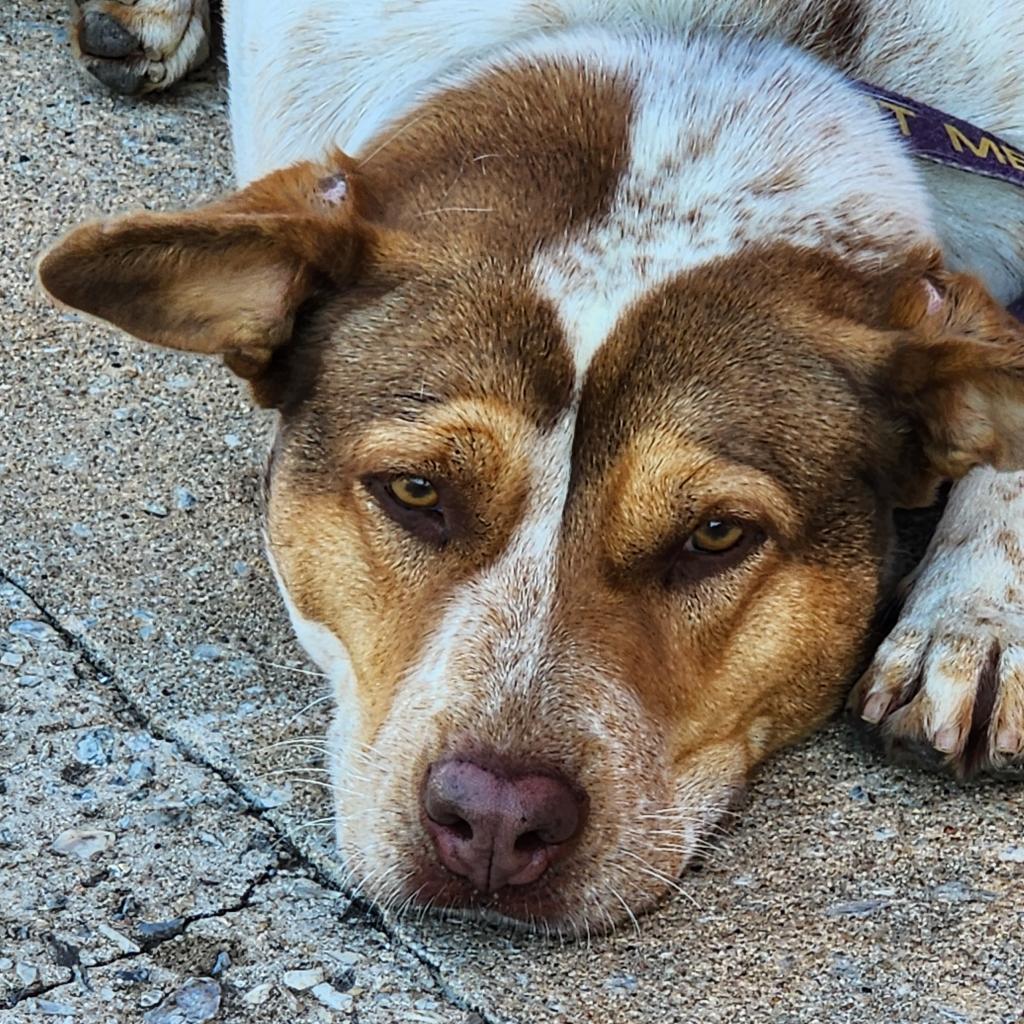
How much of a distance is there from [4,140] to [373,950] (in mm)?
3156

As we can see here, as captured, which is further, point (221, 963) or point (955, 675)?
point (955, 675)

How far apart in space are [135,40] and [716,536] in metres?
3.11

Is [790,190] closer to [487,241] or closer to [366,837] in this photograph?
[487,241]

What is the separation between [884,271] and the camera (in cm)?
→ 353

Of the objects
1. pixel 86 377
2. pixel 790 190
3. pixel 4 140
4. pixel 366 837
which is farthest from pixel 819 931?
pixel 4 140

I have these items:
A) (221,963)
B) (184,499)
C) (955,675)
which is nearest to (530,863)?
(221,963)

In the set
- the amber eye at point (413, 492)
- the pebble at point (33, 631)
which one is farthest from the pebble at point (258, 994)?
the pebble at point (33, 631)

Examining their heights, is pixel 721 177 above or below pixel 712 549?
above

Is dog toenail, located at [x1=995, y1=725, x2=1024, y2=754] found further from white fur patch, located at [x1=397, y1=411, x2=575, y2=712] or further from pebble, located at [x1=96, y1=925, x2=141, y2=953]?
pebble, located at [x1=96, y1=925, x2=141, y2=953]

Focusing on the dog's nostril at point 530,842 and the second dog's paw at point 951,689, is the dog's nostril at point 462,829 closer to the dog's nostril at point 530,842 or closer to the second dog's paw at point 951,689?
the dog's nostril at point 530,842

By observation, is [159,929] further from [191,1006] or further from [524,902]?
[524,902]

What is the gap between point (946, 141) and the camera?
12.5ft

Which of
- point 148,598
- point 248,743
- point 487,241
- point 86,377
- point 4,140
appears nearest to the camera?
point 487,241

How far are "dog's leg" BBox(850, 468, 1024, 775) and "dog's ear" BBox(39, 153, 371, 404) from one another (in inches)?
51.6
